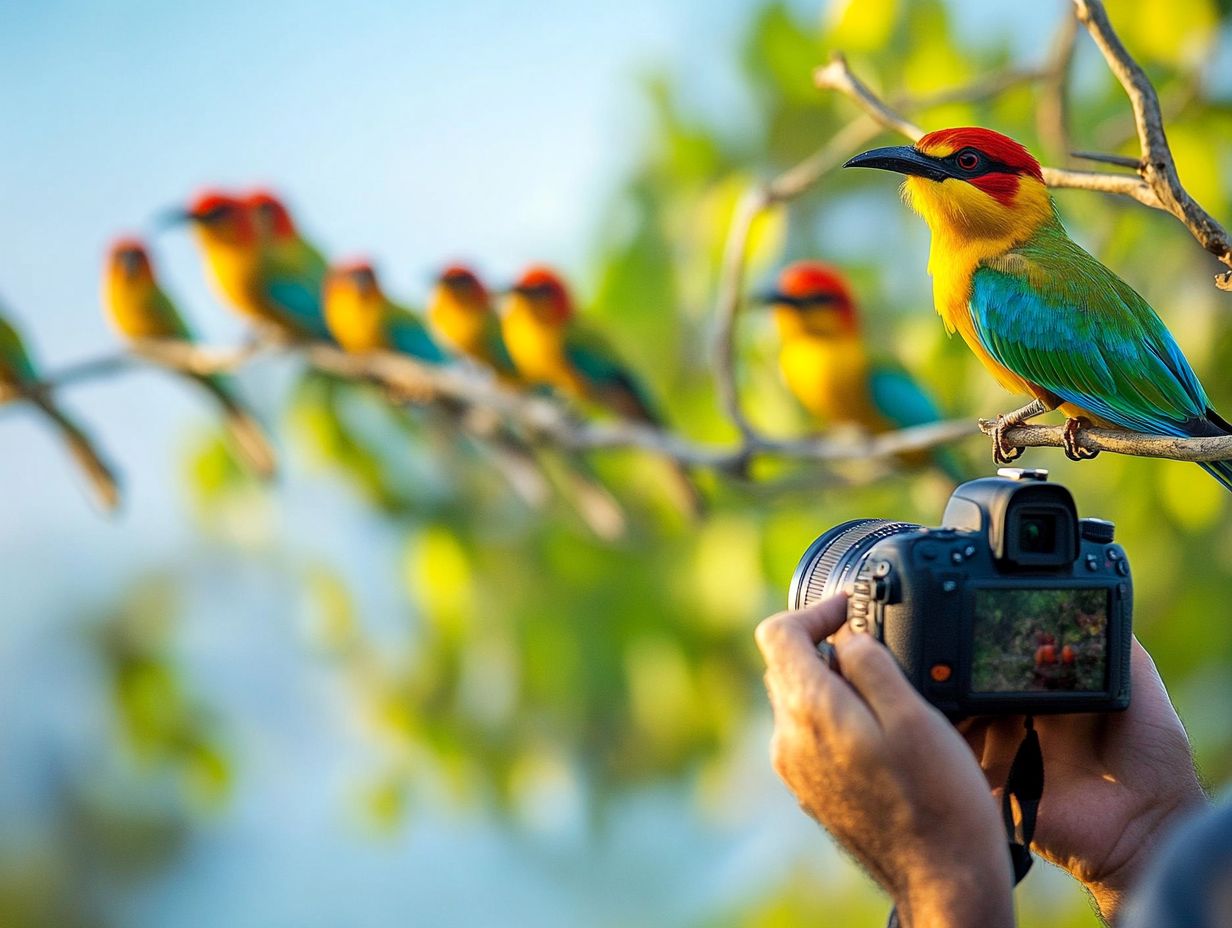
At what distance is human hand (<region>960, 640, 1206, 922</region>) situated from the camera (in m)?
0.64

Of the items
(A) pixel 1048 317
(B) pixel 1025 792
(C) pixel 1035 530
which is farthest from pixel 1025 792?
(A) pixel 1048 317

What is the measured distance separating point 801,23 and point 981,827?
260 centimetres

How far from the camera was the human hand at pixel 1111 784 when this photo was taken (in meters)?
0.64

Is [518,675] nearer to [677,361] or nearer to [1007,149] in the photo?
[677,361]

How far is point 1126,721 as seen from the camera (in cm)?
65

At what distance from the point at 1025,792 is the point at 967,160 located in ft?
1.29

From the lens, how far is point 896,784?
1.71 ft

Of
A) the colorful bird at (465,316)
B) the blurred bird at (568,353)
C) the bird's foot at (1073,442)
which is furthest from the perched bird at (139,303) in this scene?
the bird's foot at (1073,442)

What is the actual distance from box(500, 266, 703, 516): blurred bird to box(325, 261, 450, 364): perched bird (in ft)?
0.68

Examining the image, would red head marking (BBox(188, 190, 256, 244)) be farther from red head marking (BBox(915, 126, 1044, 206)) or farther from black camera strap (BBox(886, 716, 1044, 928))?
black camera strap (BBox(886, 716, 1044, 928))

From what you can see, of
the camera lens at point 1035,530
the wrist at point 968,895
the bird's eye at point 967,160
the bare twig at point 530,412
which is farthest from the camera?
the bare twig at point 530,412

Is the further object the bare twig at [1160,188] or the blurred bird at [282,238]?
the blurred bird at [282,238]

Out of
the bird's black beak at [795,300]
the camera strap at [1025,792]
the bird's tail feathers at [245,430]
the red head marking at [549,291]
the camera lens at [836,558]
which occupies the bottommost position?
the camera strap at [1025,792]

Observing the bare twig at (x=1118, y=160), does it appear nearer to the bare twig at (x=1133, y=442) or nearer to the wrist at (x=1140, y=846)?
the bare twig at (x=1133, y=442)
